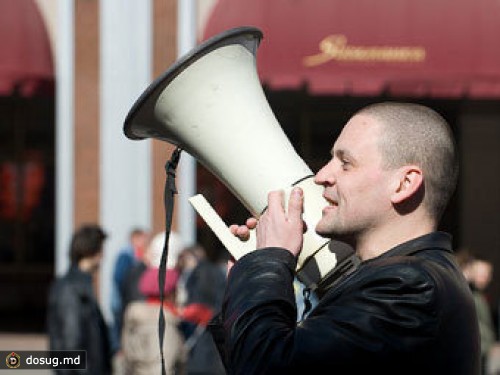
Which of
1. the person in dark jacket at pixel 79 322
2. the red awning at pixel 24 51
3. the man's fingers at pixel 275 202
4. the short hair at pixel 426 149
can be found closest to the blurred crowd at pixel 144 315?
the person in dark jacket at pixel 79 322

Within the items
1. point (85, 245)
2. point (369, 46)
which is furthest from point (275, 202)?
point (369, 46)

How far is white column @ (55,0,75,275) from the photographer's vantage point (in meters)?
13.0

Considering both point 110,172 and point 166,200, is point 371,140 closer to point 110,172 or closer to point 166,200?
point 166,200

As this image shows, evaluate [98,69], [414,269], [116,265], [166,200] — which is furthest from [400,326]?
[98,69]

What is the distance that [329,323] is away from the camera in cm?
210

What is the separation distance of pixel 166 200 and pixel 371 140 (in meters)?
0.61

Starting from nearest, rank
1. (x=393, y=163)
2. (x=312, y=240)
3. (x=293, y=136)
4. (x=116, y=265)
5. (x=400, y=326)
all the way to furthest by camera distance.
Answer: (x=400, y=326) → (x=393, y=163) → (x=312, y=240) → (x=116, y=265) → (x=293, y=136)

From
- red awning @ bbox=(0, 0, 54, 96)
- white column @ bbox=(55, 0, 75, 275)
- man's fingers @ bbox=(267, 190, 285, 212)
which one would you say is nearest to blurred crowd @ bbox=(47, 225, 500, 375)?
man's fingers @ bbox=(267, 190, 285, 212)

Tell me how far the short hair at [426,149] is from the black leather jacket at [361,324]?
148 millimetres

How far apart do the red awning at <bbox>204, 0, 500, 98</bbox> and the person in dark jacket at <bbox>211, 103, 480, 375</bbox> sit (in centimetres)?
1018

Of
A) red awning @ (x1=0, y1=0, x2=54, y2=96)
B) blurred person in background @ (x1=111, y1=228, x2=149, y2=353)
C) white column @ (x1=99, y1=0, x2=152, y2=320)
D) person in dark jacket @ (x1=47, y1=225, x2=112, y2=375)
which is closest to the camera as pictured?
person in dark jacket @ (x1=47, y1=225, x2=112, y2=375)

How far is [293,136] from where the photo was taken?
1675 cm

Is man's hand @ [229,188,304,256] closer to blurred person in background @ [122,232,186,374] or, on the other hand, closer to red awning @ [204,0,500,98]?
blurred person in background @ [122,232,186,374]

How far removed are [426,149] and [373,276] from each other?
0.28 meters
